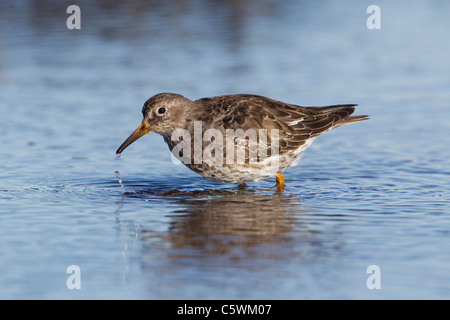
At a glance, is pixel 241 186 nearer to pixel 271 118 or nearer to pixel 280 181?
pixel 280 181

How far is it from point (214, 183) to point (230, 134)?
3.55ft

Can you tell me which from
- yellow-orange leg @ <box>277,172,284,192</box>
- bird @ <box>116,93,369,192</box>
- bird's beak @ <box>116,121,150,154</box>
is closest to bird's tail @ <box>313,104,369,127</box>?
bird @ <box>116,93,369,192</box>

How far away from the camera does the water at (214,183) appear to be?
23.7ft

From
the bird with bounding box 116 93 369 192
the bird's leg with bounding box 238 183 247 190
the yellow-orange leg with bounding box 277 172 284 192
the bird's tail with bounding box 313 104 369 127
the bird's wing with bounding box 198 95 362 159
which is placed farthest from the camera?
the bird's tail with bounding box 313 104 369 127

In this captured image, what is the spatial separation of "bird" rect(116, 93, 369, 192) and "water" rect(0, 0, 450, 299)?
0.36 metres

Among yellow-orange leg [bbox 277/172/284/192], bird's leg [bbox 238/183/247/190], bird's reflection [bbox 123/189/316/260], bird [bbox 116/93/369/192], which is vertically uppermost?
bird [bbox 116/93/369/192]

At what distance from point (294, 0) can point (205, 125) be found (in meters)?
14.6

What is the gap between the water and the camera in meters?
7.21

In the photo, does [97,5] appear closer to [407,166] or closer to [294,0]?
[294,0]

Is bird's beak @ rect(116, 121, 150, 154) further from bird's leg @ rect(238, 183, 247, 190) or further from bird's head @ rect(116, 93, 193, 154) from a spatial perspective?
bird's leg @ rect(238, 183, 247, 190)

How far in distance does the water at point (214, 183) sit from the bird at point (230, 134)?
0.36 m

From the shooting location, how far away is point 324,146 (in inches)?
505

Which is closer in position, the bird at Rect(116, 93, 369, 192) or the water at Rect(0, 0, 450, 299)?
the water at Rect(0, 0, 450, 299)

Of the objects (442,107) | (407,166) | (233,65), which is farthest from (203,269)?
(233,65)
